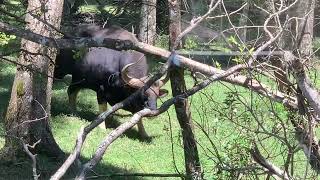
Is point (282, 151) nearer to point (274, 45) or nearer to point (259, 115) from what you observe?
point (259, 115)

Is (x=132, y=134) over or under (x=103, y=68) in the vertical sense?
under

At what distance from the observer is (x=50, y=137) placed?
9617 millimetres

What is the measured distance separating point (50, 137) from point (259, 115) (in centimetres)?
468

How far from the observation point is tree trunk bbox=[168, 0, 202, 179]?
648 centimetres

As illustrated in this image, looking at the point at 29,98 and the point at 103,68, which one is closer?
the point at 29,98

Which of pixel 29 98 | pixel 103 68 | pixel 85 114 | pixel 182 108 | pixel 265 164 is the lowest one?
pixel 265 164

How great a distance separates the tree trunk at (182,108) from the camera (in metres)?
6.48

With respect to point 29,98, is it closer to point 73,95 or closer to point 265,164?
point 265,164

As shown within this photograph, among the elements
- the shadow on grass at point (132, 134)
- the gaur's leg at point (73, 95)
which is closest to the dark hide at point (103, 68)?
the gaur's leg at point (73, 95)

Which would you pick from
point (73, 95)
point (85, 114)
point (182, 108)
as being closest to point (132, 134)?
point (85, 114)

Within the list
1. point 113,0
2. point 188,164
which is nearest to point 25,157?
point 113,0

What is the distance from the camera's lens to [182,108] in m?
6.71

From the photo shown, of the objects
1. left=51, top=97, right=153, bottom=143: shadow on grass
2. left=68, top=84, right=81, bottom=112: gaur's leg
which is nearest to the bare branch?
left=51, top=97, right=153, bottom=143: shadow on grass

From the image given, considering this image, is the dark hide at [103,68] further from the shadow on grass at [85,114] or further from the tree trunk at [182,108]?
the tree trunk at [182,108]
